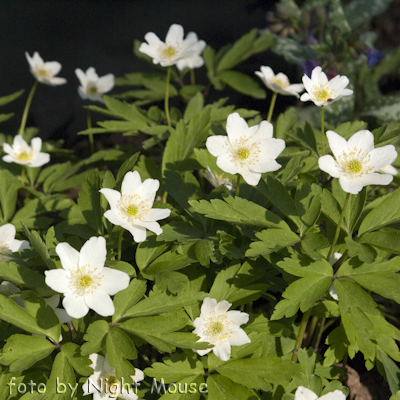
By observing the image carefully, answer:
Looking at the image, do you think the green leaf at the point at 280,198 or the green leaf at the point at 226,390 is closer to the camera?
the green leaf at the point at 226,390

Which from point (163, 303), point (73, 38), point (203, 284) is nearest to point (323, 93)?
point (203, 284)

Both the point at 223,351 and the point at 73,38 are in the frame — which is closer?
the point at 223,351

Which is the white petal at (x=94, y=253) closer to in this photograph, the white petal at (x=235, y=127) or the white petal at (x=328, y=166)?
the white petal at (x=235, y=127)

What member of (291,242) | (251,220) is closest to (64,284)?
(251,220)

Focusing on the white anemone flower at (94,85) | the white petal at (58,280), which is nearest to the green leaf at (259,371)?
the white petal at (58,280)

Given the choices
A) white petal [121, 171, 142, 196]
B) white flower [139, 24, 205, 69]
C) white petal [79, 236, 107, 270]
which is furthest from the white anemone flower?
white petal [79, 236, 107, 270]

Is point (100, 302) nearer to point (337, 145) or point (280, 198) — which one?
point (280, 198)

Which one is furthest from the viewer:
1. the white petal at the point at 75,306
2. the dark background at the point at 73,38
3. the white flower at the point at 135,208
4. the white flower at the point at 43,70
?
the dark background at the point at 73,38

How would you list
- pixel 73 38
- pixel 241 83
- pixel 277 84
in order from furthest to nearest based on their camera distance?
1. pixel 73 38
2. pixel 241 83
3. pixel 277 84
